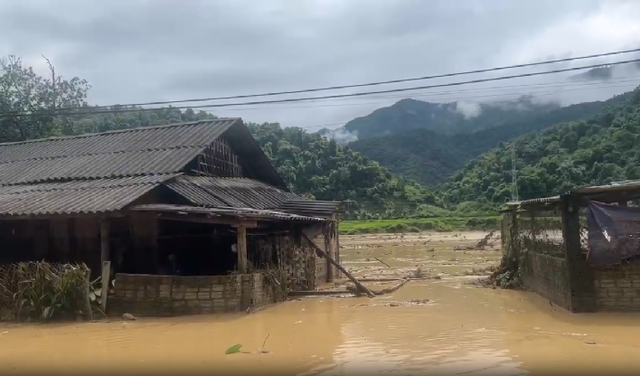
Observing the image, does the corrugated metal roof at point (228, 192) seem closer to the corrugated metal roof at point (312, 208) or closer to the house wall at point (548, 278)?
the corrugated metal roof at point (312, 208)

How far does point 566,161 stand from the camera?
151ft

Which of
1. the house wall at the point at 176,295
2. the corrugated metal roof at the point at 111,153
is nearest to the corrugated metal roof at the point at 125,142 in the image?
the corrugated metal roof at the point at 111,153

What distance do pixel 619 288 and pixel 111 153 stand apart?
45.3ft

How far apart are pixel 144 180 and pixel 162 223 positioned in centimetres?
114

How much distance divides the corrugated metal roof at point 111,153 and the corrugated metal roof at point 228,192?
29.7 inches

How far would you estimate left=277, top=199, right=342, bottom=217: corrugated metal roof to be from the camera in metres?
16.8

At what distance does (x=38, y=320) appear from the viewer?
11664 mm

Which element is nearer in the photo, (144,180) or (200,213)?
(200,213)

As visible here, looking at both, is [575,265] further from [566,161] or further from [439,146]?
[439,146]

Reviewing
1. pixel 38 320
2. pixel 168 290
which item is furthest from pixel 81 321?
pixel 168 290

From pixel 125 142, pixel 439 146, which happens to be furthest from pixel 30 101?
pixel 439 146

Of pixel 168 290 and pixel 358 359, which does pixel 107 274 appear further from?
pixel 358 359

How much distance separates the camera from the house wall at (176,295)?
466 inches

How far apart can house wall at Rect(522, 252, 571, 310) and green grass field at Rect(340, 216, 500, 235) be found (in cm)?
3146
